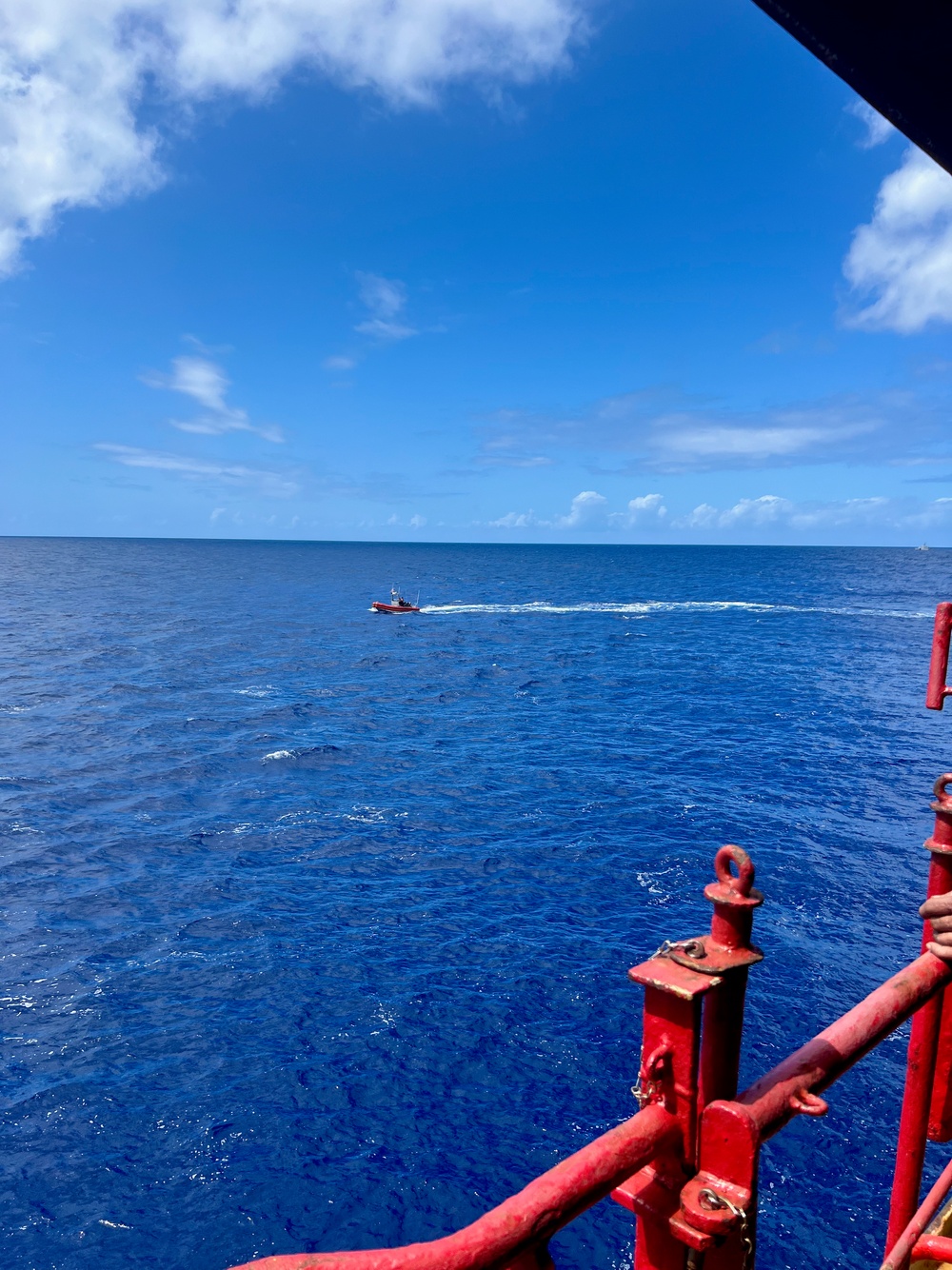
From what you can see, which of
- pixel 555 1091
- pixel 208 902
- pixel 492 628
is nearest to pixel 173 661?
pixel 492 628

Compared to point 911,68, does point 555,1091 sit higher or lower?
lower

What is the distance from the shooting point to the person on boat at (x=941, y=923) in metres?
3.71

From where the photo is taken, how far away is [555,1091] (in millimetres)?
16172

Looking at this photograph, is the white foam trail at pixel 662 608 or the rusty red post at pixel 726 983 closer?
the rusty red post at pixel 726 983

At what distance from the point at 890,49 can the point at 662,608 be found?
371 feet

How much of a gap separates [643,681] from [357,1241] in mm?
46059

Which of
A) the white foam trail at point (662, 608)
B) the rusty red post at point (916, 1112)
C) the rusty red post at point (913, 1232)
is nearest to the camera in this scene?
the rusty red post at point (913, 1232)

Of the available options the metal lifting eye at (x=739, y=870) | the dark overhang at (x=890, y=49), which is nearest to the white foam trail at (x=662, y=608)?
the metal lifting eye at (x=739, y=870)

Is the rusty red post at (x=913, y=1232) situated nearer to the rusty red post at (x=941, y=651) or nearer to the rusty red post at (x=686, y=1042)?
the rusty red post at (x=686, y=1042)

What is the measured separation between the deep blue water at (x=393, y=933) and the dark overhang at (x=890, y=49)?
15812 millimetres

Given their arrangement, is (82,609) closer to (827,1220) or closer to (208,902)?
(208,902)

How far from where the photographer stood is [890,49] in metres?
2.26

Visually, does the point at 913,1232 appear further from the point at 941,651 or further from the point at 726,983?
the point at 941,651

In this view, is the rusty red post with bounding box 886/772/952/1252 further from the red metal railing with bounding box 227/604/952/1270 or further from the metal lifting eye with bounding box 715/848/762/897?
the metal lifting eye with bounding box 715/848/762/897
